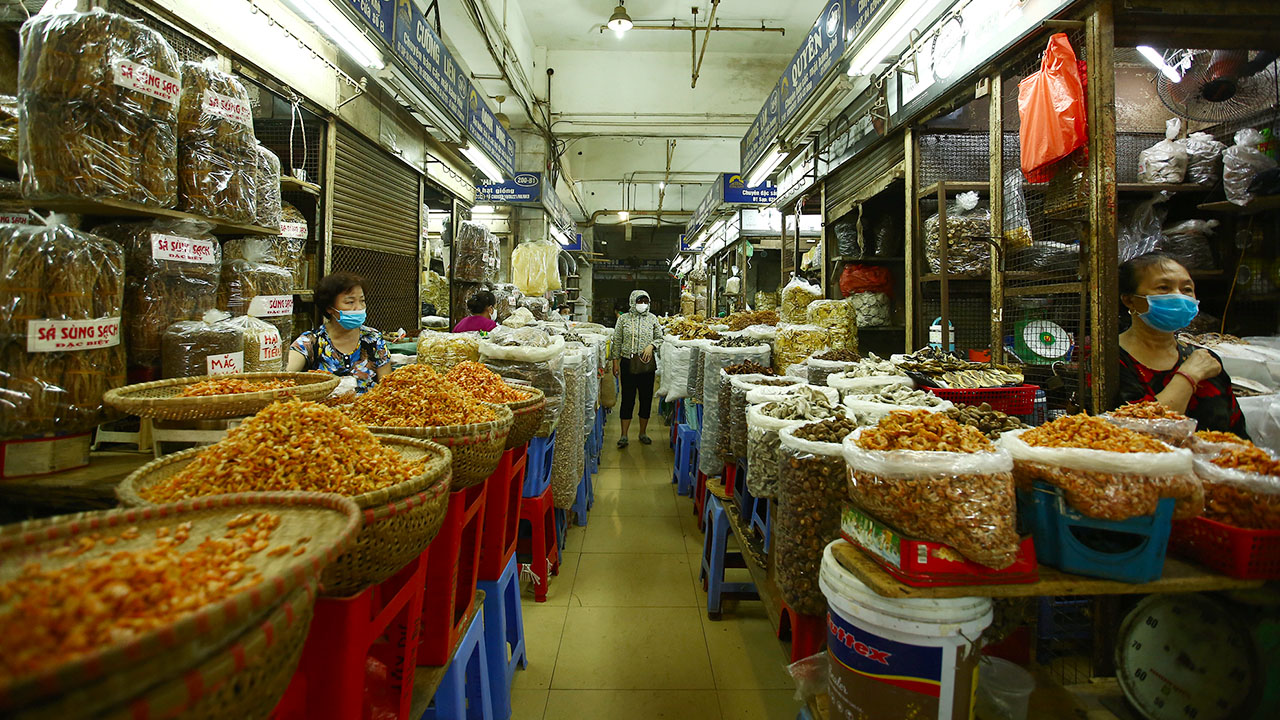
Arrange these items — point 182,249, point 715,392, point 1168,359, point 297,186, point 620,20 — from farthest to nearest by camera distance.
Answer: point 620,20
point 297,186
point 715,392
point 1168,359
point 182,249

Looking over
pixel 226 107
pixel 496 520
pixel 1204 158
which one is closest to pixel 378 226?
pixel 226 107

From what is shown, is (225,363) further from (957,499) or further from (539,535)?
(957,499)

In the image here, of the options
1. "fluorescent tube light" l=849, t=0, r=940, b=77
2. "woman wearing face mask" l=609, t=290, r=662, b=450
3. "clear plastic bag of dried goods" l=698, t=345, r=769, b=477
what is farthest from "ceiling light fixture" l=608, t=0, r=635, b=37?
"clear plastic bag of dried goods" l=698, t=345, r=769, b=477

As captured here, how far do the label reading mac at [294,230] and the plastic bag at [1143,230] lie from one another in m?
5.48

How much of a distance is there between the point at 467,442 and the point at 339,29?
2.96 meters

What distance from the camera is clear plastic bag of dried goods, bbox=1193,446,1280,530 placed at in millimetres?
1389

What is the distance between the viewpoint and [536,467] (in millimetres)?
2941

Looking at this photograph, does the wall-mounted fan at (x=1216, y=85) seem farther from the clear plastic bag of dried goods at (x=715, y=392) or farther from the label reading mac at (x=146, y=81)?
the label reading mac at (x=146, y=81)

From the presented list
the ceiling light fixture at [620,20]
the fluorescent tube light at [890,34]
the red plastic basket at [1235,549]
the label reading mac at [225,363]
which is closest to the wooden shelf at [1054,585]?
the red plastic basket at [1235,549]

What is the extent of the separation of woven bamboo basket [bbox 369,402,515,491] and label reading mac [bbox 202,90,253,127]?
1649 millimetres

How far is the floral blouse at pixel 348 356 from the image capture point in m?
3.09

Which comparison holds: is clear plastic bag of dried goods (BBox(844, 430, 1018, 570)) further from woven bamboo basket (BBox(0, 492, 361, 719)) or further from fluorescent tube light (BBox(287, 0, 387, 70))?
fluorescent tube light (BBox(287, 0, 387, 70))

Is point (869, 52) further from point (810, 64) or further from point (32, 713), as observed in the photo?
point (32, 713)

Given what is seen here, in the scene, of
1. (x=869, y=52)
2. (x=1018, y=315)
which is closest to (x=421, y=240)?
(x=869, y=52)
